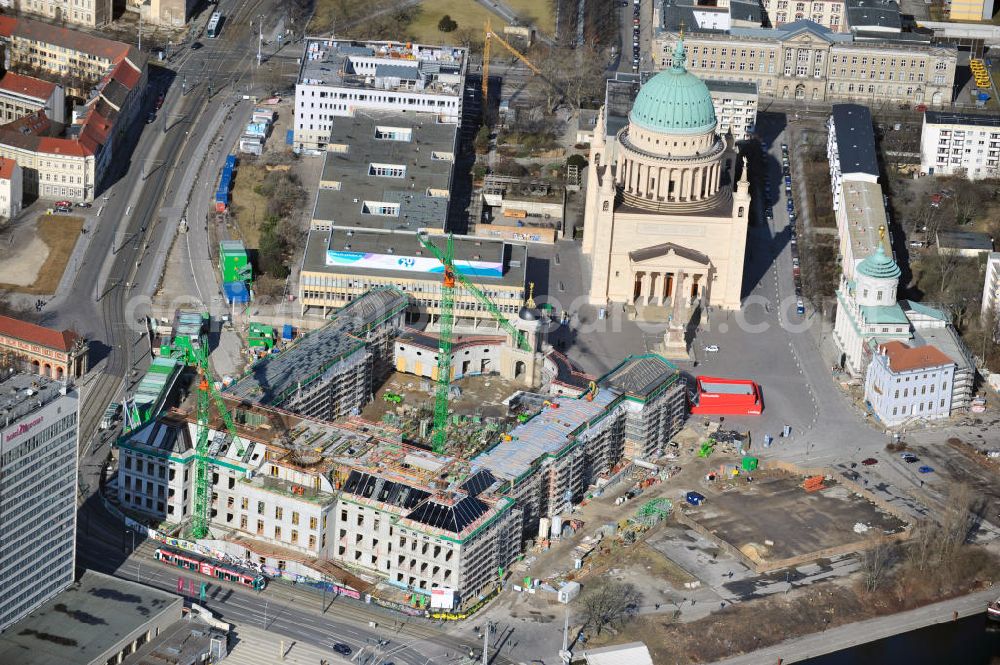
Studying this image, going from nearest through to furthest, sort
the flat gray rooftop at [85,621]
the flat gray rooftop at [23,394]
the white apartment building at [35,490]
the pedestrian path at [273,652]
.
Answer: the flat gray rooftop at [23,394] → the white apartment building at [35,490] → the flat gray rooftop at [85,621] → the pedestrian path at [273,652]

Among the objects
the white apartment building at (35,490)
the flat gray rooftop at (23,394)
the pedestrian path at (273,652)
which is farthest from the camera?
the pedestrian path at (273,652)

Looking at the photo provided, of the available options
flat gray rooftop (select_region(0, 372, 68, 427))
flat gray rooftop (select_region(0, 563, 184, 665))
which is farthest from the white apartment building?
flat gray rooftop (select_region(0, 563, 184, 665))

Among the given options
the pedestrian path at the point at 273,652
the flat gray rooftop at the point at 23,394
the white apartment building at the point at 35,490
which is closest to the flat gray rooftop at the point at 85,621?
the white apartment building at the point at 35,490

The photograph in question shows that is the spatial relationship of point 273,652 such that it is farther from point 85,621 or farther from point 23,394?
point 23,394

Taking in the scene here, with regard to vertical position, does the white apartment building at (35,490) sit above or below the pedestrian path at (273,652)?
above

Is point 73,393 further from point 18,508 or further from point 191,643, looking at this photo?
point 191,643

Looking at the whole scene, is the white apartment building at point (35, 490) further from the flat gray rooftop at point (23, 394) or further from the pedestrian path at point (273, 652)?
the pedestrian path at point (273, 652)

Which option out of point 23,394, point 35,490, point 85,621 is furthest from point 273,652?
point 23,394
